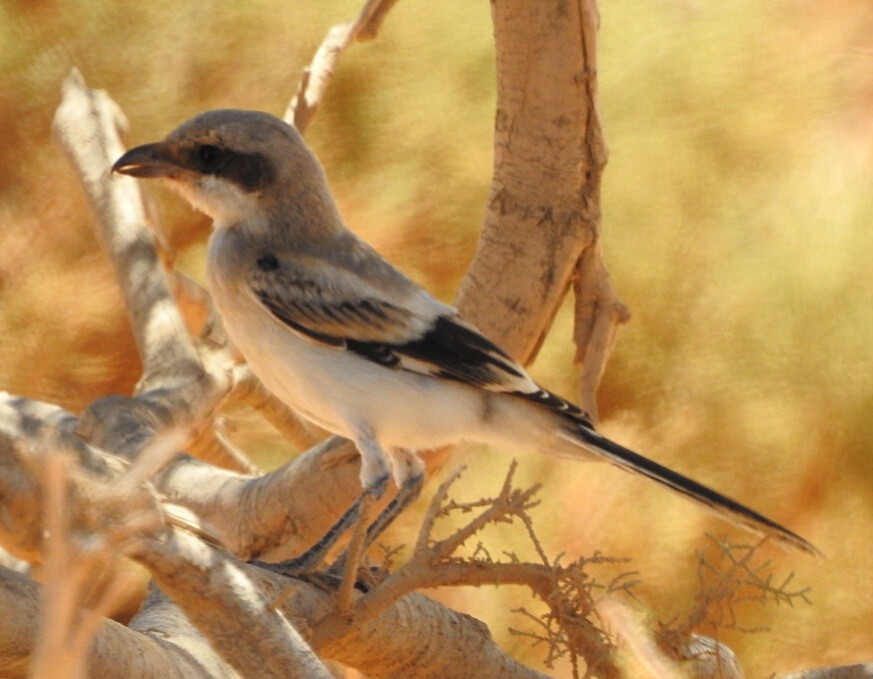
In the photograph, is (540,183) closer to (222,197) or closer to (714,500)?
(222,197)

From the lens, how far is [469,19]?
13.9 feet

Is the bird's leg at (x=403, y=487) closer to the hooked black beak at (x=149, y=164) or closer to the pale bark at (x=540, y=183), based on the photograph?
Answer: the pale bark at (x=540, y=183)

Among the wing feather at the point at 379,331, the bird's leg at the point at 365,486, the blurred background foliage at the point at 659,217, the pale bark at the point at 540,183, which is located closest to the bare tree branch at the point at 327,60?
the pale bark at the point at 540,183

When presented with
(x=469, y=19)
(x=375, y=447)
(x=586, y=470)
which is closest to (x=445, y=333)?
(x=375, y=447)

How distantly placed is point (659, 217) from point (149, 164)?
2.02 m

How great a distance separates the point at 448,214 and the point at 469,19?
640 millimetres

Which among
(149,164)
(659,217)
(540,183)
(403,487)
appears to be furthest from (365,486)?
(659,217)

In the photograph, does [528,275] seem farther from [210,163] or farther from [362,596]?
A: [362,596]

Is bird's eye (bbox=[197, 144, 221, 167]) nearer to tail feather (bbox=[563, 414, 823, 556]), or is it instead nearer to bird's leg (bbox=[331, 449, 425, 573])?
bird's leg (bbox=[331, 449, 425, 573])

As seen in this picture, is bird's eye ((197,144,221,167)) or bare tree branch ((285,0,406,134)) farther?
bare tree branch ((285,0,406,134))

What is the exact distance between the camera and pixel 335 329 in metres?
2.42

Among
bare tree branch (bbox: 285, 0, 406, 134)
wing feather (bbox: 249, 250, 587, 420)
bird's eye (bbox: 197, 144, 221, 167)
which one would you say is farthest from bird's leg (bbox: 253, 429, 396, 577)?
bare tree branch (bbox: 285, 0, 406, 134)

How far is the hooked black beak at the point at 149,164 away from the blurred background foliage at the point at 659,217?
5.62 ft

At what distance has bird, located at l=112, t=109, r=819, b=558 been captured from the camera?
239 cm
